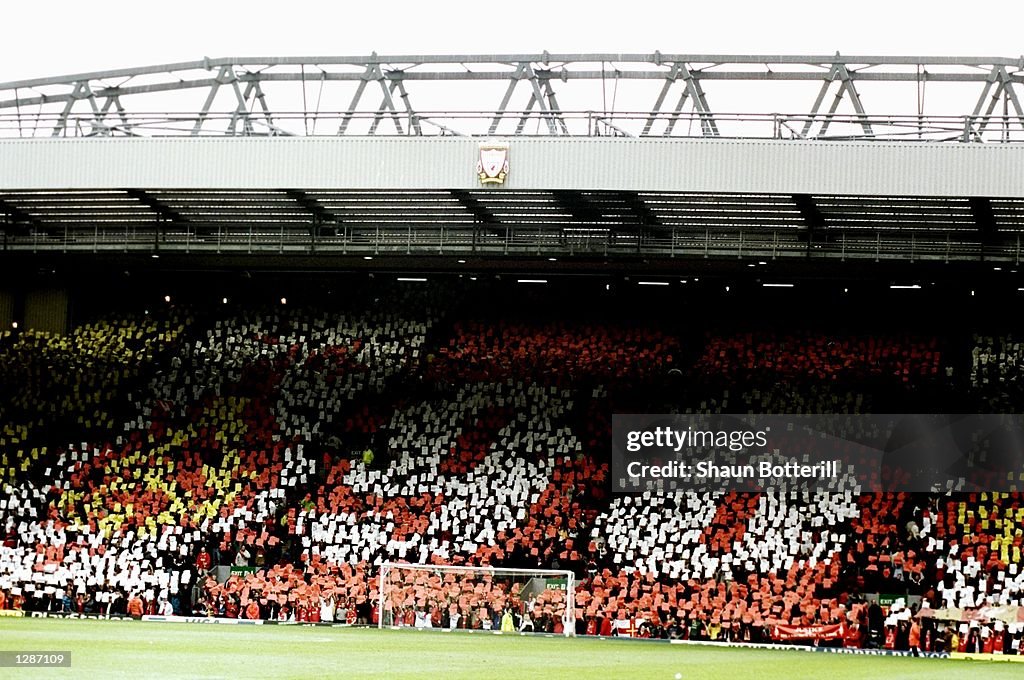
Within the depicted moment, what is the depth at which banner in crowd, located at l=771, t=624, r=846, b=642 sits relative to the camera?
1244 inches

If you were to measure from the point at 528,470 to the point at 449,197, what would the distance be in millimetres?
8220

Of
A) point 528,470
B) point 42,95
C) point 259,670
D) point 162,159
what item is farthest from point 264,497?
point 259,670

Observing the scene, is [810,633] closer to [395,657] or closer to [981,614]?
[981,614]

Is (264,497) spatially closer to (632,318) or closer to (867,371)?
(632,318)

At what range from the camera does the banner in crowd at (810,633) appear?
104ft

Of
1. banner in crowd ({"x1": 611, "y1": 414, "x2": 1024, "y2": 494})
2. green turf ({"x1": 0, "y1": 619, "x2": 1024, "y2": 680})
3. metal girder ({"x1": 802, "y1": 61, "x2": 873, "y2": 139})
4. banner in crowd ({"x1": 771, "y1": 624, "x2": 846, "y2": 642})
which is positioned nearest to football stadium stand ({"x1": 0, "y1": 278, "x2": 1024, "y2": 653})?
banner in crowd ({"x1": 771, "y1": 624, "x2": 846, "y2": 642})

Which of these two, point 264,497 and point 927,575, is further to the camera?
point 264,497

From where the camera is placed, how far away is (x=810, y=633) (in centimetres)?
3167

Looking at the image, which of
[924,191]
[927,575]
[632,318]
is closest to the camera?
[924,191]

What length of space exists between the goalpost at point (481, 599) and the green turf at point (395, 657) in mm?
1603

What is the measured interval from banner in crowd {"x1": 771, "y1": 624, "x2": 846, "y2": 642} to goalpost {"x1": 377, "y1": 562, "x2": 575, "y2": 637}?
4.50 m

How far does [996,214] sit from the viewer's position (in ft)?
108

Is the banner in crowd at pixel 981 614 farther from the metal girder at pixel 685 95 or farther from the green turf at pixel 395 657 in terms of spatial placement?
the metal girder at pixel 685 95

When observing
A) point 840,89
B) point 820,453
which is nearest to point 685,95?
point 840,89
